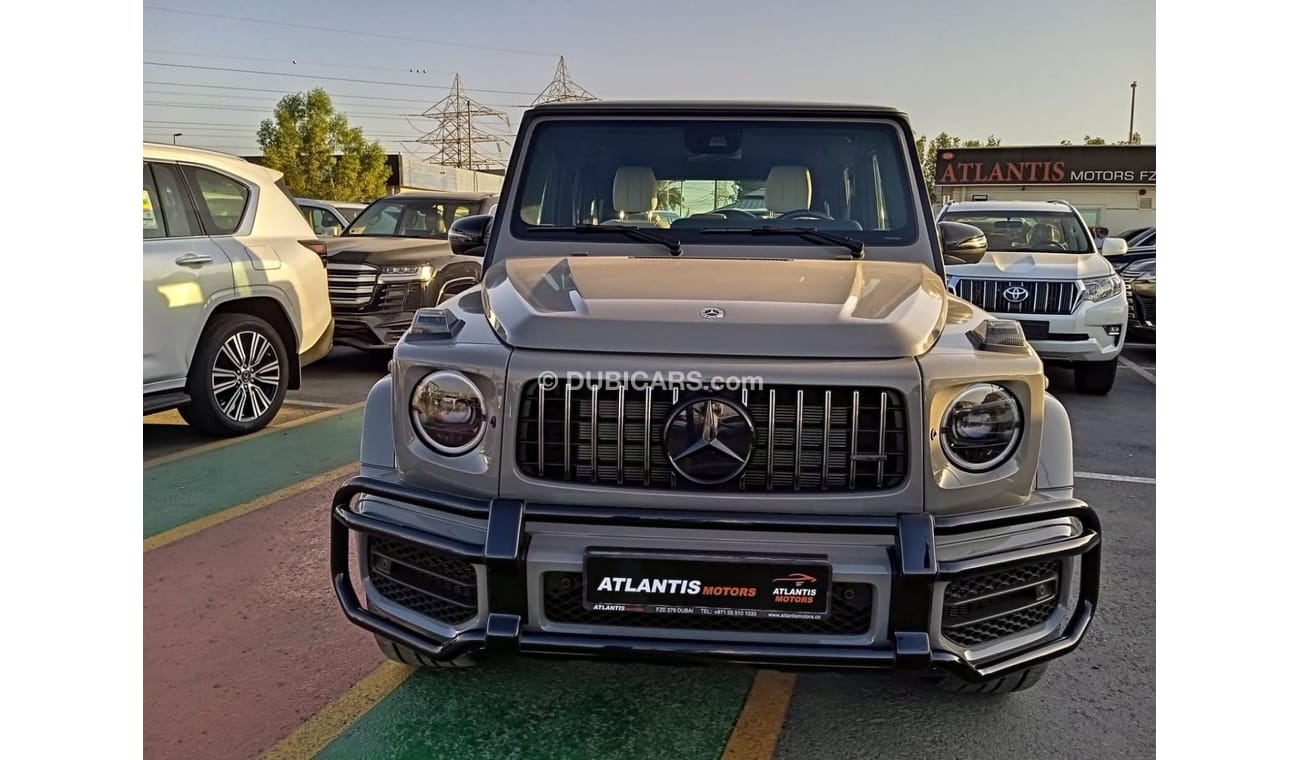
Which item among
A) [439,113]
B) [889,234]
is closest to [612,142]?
[889,234]

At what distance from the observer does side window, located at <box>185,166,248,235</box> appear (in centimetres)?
568

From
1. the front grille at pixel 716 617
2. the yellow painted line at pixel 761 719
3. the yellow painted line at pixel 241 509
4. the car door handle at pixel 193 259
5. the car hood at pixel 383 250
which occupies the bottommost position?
the yellow painted line at pixel 761 719

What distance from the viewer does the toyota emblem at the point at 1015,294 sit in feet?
25.1

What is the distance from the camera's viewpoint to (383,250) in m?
8.25

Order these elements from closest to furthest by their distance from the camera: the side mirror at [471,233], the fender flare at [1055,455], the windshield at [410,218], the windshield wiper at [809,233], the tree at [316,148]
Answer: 1. the fender flare at [1055,455]
2. the windshield wiper at [809,233]
3. the side mirror at [471,233]
4. the windshield at [410,218]
5. the tree at [316,148]

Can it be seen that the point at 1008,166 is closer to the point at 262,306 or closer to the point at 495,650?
the point at 262,306

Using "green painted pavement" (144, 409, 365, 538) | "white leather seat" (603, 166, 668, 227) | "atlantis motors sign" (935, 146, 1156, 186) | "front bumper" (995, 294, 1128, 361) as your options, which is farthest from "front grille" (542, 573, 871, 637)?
"atlantis motors sign" (935, 146, 1156, 186)

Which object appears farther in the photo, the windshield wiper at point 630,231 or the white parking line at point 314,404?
the white parking line at point 314,404

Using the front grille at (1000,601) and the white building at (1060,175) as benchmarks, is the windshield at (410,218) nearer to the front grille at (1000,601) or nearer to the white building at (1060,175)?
the front grille at (1000,601)

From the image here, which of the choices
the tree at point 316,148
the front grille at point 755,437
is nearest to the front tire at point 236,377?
the front grille at point 755,437

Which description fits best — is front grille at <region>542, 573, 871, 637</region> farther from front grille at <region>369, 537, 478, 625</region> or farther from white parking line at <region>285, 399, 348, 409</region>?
white parking line at <region>285, 399, 348, 409</region>

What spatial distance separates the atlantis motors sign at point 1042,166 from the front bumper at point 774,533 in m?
33.6

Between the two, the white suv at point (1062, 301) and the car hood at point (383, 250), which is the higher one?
the car hood at point (383, 250)

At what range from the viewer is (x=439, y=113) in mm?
71750
